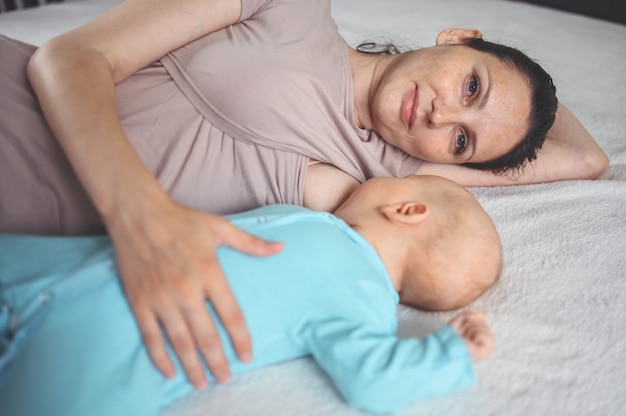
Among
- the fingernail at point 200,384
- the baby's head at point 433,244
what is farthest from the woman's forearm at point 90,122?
the baby's head at point 433,244

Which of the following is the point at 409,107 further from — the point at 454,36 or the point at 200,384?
the point at 200,384

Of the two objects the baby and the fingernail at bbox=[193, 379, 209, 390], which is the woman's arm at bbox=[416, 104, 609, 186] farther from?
the fingernail at bbox=[193, 379, 209, 390]

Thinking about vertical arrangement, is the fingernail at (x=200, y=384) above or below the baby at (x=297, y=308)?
below

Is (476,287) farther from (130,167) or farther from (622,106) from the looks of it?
(622,106)

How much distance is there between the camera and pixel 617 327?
3.51 feet

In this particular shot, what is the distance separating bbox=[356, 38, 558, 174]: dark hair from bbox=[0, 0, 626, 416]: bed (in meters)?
0.08

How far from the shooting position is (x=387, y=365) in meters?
0.85

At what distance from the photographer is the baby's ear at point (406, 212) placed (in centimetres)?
107

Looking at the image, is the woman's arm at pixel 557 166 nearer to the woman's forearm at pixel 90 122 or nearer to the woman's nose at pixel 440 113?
the woman's nose at pixel 440 113

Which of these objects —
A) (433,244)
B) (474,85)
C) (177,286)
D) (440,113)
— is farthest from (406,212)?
(177,286)

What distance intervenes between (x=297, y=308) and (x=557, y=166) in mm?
928

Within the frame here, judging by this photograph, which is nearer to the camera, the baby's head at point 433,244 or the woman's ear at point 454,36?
the baby's head at point 433,244

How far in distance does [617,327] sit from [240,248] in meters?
0.72

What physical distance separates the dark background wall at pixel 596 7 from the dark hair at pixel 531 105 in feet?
5.02
